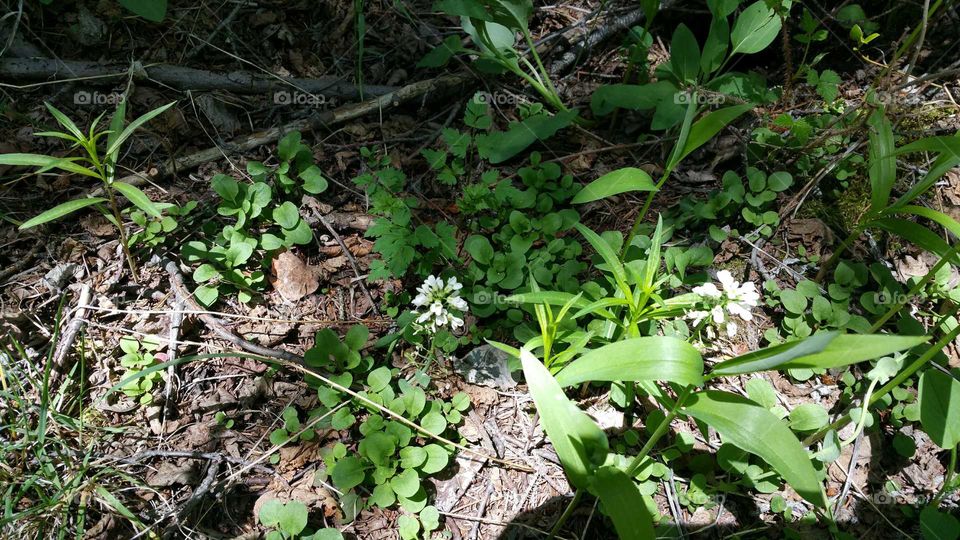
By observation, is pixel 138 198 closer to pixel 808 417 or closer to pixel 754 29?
pixel 808 417

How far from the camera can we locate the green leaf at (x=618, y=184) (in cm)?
184

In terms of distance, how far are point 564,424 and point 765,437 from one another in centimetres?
48

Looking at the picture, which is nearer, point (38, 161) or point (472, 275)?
point (38, 161)

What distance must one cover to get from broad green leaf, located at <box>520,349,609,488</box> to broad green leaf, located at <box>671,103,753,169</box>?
79 cm

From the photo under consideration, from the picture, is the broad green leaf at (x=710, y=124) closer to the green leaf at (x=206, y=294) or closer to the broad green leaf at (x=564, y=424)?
the broad green leaf at (x=564, y=424)

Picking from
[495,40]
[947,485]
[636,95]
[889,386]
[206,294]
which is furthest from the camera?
[495,40]

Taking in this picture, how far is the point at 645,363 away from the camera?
1.34 m

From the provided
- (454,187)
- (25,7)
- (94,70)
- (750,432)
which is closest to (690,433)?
(750,432)

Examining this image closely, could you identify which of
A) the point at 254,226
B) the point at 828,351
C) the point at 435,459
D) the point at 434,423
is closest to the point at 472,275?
the point at 434,423

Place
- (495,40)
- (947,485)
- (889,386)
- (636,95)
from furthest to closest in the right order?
(495,40) < (636,95) < (947,485) < (889,386)

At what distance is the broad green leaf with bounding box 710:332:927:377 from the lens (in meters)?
1.07

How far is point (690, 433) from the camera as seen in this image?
196cm

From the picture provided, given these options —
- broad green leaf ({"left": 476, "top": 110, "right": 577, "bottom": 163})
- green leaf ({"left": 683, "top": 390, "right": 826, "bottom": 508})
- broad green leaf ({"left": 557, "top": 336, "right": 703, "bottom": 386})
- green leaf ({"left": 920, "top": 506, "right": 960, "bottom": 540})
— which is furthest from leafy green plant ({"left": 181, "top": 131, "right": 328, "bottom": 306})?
green leaf ({"left": 920, "top": 506, "right": 960, "bottom": 540})

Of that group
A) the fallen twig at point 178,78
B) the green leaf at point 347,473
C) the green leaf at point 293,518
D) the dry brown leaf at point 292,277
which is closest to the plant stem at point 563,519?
the green leaf at point 347,473
